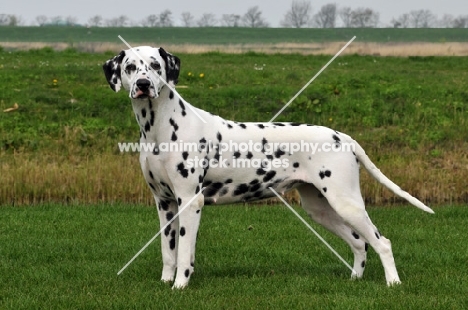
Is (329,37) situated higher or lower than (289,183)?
lower

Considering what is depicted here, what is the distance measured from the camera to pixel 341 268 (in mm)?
10406

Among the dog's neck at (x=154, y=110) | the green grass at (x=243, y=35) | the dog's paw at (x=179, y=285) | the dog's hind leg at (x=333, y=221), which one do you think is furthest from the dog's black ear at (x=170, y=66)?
the green grass at (x=243, y=35)

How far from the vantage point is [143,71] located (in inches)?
345

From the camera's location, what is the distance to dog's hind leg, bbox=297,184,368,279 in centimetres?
982

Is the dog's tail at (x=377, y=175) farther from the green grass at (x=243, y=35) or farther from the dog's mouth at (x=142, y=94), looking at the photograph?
the green grass at (x=243, y=35)

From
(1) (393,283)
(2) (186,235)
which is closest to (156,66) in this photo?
(2) (186,235)

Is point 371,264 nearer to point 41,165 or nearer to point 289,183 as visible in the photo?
point 289,183

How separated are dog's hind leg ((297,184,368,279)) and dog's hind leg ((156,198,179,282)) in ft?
4.63

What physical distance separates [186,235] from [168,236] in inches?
18.6

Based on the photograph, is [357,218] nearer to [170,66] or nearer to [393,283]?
[393,283]

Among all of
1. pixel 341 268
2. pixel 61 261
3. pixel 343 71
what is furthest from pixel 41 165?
pixel 343 71

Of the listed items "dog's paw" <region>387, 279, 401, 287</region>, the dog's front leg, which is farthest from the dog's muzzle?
"dog's paw" <region>387, 279, 401, 287</region>

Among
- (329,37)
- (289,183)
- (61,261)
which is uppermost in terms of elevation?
(289,183)

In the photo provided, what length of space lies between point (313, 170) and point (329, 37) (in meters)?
68.7
